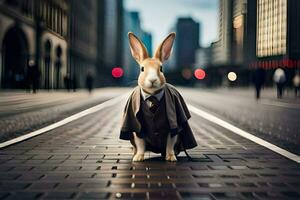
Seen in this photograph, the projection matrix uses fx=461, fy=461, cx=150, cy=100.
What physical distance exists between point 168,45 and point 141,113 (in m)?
0.90

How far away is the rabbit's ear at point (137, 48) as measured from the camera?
5645 millimetres

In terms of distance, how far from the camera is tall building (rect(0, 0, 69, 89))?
125 feet

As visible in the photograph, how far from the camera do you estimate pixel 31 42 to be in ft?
142

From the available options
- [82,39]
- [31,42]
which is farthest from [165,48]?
[82,39]

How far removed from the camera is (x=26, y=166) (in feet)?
17.3

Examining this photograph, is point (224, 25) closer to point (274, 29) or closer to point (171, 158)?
point (274, 29)

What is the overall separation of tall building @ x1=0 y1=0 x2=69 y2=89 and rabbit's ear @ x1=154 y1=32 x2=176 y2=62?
28310mm

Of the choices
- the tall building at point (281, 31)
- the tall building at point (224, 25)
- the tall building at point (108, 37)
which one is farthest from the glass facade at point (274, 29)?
the tall building at point (108, 37)

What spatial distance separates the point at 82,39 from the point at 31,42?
31.9m

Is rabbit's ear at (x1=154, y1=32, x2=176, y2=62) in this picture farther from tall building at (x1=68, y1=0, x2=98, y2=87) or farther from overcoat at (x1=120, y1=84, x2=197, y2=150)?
tall building at (x1=68, y1=0, x2=98, y2=87)

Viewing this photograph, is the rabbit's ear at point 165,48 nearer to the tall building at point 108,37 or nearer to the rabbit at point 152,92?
the rabbit at point 152,92

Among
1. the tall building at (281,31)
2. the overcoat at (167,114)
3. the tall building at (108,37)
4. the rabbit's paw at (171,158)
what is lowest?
the rabbit's paw at (171,158)

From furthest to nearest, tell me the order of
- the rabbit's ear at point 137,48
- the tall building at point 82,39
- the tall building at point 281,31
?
1. the tall building at point 82,39
2. the tall building at point 281,31
3. the rabbit's ear at point 137,48

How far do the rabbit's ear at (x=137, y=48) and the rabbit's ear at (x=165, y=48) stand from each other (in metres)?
0.15
